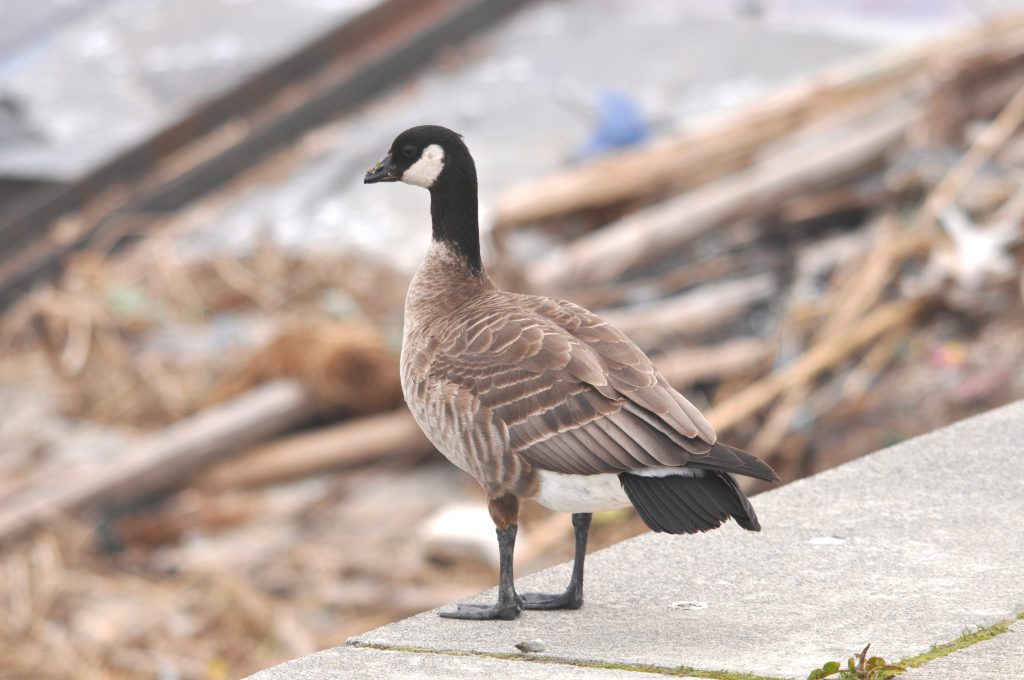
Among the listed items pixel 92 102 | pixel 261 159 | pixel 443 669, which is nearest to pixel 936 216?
pixel 443 669

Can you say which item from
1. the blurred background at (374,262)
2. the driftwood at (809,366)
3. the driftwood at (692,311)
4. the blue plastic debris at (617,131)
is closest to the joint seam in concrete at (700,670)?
the blurred background at (374,262)

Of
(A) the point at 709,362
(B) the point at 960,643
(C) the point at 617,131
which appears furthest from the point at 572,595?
(C) the point at 617,131

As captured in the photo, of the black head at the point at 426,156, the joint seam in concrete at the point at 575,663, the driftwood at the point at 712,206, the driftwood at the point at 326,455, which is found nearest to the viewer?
the joint seam in concrete at the point at 575,663

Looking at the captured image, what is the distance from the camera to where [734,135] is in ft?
30.3

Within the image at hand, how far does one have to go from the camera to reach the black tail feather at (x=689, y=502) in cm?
330

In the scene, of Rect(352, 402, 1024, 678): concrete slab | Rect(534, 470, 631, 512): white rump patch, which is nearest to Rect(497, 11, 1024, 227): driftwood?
Rect(352, 402, 1024, 678): concrete slab

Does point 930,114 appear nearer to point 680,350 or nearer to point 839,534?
point 680,350

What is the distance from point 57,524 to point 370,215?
3.90 m

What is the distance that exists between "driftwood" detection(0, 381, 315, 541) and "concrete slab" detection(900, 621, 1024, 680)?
5.64m

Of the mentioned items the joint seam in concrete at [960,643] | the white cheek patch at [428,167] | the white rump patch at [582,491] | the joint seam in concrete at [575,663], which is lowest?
the joint seam in concrete at [960,643]

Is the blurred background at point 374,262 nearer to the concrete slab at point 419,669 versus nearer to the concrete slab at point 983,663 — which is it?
the concrete slab at point 419,669

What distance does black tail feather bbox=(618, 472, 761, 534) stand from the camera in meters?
3.30

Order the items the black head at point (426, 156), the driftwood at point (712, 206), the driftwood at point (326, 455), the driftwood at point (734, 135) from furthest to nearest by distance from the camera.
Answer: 1. the driftwood at point (734, 135)
2. the driftwood at point (712, 206)
3. the driftwood at point (326, 455)
4. the black head at point (426, 156)

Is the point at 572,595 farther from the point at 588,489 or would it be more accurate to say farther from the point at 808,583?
the point at 808,583
